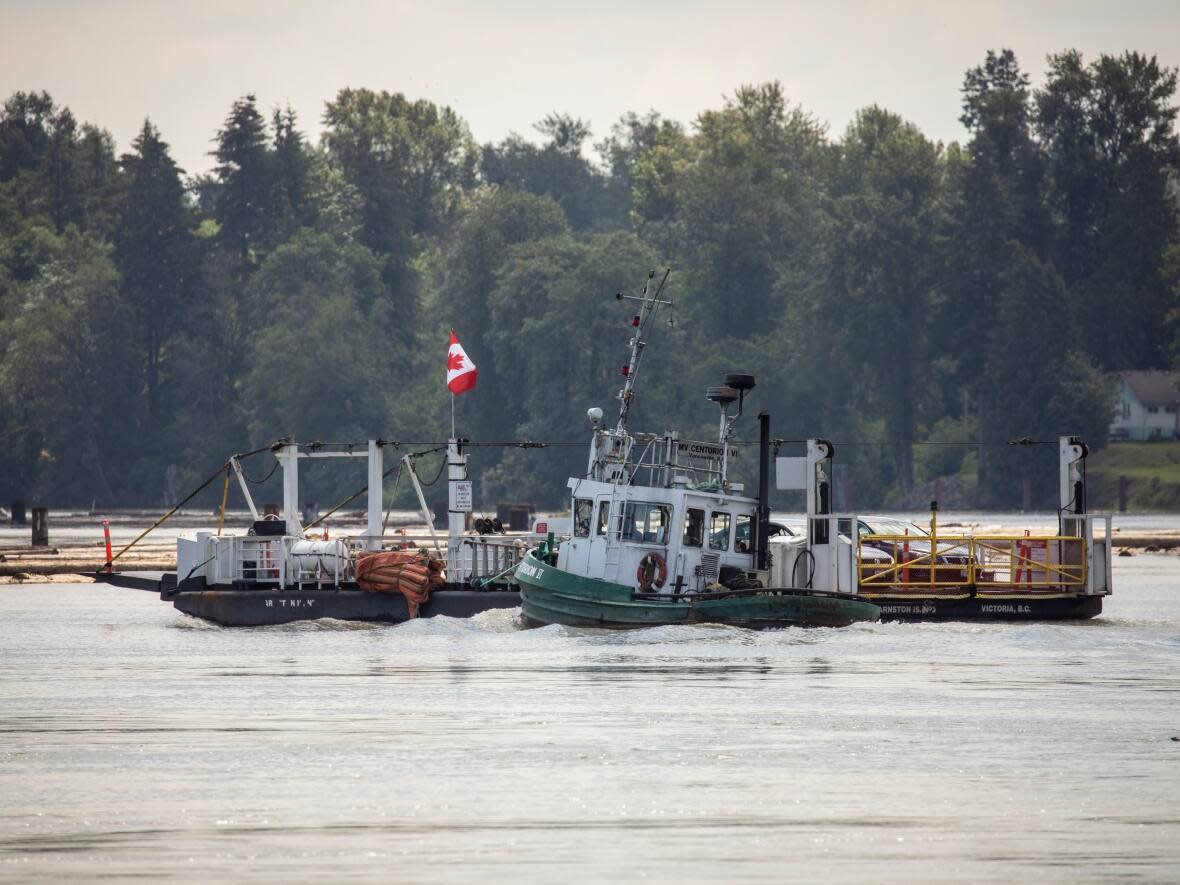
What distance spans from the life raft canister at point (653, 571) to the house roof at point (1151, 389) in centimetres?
10249

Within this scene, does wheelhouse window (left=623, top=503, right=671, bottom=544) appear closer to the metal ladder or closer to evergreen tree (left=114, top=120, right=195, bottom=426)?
the metal ladder

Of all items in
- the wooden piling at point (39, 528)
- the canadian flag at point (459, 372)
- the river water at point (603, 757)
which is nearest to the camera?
the river water at point (603, 757)

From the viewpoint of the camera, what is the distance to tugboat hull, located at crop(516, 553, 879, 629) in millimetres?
39281

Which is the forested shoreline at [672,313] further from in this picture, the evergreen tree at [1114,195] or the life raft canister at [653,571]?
the life raft canister at [653,571]

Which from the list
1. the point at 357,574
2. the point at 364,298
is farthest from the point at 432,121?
the point at 357,574

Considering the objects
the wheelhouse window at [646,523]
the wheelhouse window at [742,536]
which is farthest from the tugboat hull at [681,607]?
the wheelhouse window at [742,536]

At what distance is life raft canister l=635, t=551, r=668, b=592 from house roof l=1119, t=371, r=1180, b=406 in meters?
102

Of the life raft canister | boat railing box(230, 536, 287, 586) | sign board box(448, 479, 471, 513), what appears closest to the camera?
the life raft canister

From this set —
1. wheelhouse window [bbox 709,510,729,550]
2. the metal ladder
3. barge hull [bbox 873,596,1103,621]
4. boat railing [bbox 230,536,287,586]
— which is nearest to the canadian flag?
boat railing [bbox 230,536,287,586]

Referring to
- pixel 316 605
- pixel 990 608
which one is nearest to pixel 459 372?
pixel 316 605

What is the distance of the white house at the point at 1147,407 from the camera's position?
137875mm

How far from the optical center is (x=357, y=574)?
44125 millimetres

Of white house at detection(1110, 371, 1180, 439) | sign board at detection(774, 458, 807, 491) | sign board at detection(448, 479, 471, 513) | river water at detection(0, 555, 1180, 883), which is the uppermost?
white house at detection(1110, 371, 1180, 439)

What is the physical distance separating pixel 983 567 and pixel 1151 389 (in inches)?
3906
